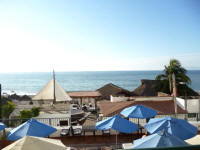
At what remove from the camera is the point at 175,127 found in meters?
6.84

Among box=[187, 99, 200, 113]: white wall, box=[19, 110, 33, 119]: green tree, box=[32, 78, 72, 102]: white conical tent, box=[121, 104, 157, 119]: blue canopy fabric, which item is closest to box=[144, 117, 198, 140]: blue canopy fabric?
box=[121, 104, 157, 119]: blue canopy fabric

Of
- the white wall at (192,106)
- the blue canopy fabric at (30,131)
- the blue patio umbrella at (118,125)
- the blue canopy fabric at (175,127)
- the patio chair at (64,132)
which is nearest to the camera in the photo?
the blue canopy fabric at (175,127)

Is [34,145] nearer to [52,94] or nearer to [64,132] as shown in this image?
[64,132]

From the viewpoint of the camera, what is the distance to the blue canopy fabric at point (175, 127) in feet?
21.6

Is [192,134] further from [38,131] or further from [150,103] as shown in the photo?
[150,103]

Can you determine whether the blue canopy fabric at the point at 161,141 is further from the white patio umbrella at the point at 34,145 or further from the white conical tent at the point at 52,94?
the white conical tent at the point at 52,94

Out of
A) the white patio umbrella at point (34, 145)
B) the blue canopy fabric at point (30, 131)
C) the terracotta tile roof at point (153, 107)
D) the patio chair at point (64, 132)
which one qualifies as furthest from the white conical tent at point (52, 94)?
the white patio umbrella at point (34, 145)

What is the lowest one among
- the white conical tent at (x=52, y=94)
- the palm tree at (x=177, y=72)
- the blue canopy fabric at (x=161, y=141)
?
the white conical tent at (x=52, y=94)

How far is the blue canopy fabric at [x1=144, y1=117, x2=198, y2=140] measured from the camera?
21.6ft

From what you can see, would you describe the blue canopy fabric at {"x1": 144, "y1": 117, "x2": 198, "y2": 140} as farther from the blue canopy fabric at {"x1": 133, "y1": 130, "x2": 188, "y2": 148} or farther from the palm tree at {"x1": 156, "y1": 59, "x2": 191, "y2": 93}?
the palm tree at {"x1": 156, "y1": 59, "x2": 191, "y2": 93}

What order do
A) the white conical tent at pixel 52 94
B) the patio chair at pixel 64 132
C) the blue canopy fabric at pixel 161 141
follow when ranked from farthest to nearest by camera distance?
the white conical tent at pixel 52 94
the patio chair at pixel 64 132
the blue canopy fabric at pixel 161 141

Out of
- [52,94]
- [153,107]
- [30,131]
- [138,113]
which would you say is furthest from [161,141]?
[52,94]

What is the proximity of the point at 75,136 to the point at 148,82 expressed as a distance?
29538mm

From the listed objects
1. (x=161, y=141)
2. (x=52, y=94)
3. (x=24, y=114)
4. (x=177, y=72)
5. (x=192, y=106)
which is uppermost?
(x=177, y=72)
